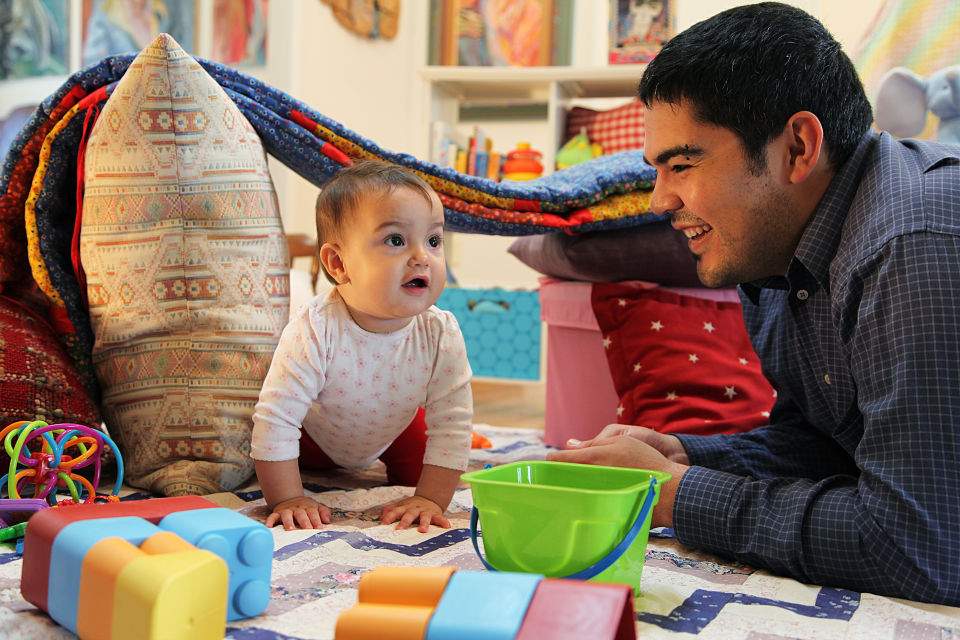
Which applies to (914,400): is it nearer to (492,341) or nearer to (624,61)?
(492,341)

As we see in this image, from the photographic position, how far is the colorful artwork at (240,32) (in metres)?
3.29

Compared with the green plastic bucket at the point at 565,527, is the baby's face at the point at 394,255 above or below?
above

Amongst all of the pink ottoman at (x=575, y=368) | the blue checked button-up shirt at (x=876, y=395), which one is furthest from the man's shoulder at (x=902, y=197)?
the pink ottoman at (x=575, y=368)

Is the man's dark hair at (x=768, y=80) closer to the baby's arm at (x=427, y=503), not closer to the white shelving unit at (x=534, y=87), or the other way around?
the baby's arm at (x=427, y=503)

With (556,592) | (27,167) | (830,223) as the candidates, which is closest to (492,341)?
(27,167)

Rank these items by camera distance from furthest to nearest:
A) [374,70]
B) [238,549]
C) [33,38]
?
[374,70], [33,38], [238,549]

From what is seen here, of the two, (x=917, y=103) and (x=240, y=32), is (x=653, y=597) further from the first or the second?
(x=240, y=32)

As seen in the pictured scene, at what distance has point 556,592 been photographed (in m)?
0.63

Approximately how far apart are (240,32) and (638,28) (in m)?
1.54

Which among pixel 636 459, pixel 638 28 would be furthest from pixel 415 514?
pixel 638 28

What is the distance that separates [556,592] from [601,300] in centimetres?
100

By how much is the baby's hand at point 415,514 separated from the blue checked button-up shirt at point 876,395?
0.31 m

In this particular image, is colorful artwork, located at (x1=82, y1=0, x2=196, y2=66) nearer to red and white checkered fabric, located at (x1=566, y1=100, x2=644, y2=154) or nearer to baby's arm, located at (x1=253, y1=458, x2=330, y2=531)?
red and white checkered fabric, located at (x1=566, y1=100, x2=644, y2=154)

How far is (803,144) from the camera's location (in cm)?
98
